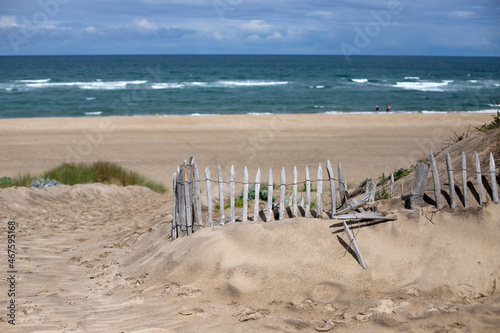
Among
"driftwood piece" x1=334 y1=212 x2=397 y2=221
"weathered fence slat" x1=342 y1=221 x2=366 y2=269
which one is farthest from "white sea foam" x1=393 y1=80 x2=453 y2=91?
"weathered fence slat" x1=342 y1=221 x2=366 y2=269

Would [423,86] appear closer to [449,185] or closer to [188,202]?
[449,185]

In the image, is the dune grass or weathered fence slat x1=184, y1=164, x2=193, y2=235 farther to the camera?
the dune grass

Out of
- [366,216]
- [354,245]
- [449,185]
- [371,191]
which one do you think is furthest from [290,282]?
[449,185]

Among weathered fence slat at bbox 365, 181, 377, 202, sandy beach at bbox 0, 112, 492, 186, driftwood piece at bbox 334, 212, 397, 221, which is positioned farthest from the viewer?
sandy beach at bbox 0, 112, 492, 186

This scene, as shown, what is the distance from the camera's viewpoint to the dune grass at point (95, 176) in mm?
10766

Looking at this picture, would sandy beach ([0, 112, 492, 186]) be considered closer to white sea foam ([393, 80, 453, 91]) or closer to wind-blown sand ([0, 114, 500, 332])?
wind-blown sand ([0, 114, 500, 332])

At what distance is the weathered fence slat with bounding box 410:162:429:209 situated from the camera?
5016 mm

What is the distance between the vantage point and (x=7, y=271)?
5.44m

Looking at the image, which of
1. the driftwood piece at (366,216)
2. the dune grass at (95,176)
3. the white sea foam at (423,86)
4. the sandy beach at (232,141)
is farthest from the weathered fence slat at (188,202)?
the white sea foam at (423,86)

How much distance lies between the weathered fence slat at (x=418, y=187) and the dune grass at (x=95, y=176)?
24.3ft

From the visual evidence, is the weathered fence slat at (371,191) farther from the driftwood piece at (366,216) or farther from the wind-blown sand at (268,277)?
the driftwood piece at (366,216)

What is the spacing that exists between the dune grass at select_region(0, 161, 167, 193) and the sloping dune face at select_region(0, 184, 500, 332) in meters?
5.05

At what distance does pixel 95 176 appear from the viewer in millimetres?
11141

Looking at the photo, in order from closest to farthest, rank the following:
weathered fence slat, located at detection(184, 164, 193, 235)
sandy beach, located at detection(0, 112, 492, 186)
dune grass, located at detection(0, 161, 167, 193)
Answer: weathered fence slat, located at detection(184, 164, 193, 235) < dune grass, located at detection(0, 161, 167, 193) < sandy beach, located at detection(0, 112, 492, 186)
